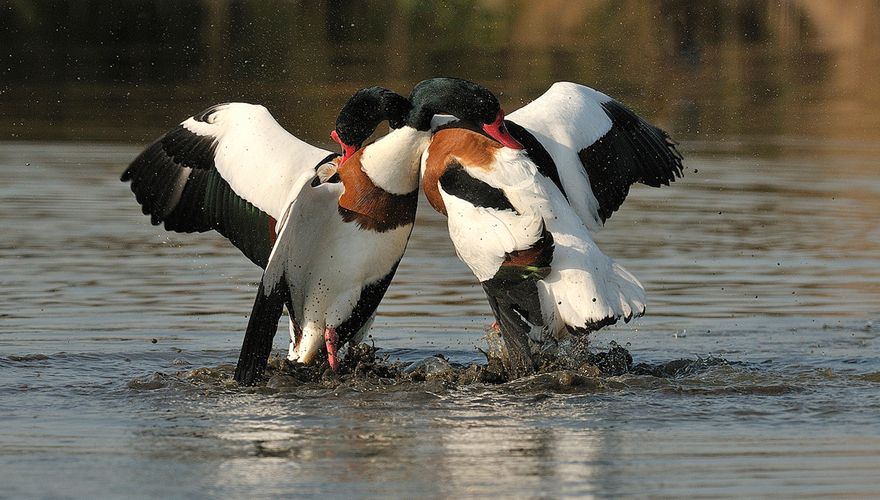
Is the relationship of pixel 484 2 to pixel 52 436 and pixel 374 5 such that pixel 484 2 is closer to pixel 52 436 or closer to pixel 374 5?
pixel 374 5

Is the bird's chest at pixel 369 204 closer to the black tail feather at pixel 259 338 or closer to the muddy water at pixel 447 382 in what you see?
the black tail feather at pixel 259 338

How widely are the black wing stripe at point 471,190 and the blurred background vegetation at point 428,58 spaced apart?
26.5ft

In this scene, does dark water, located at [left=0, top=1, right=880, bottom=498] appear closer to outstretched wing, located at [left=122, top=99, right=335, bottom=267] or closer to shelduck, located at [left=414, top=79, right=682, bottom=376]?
shelduck, located at [left=414, top=79, right=682, bottom=376]

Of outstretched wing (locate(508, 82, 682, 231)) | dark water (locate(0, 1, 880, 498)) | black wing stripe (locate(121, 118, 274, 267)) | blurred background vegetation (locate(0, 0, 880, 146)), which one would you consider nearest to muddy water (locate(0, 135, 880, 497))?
dark water (locate(0, 1, 880, 498))

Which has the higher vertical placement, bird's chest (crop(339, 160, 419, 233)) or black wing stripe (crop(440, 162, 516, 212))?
black wing stripe (crop(440, 162, 516, 212))

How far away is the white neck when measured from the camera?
7.44 metres

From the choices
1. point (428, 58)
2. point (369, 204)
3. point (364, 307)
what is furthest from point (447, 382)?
point (428, 58)

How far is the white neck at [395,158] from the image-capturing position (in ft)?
24.4

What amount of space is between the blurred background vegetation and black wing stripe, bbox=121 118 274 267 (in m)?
6.83

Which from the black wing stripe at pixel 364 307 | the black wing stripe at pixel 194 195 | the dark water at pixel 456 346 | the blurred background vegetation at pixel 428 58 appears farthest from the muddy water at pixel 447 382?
the blurred background vegetation at pixel 428 58

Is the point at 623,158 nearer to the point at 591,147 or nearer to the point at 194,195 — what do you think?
the point at 591,147

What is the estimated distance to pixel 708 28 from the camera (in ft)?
76.6

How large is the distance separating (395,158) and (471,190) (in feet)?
1.91

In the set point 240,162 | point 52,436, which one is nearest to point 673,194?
point 240,162
